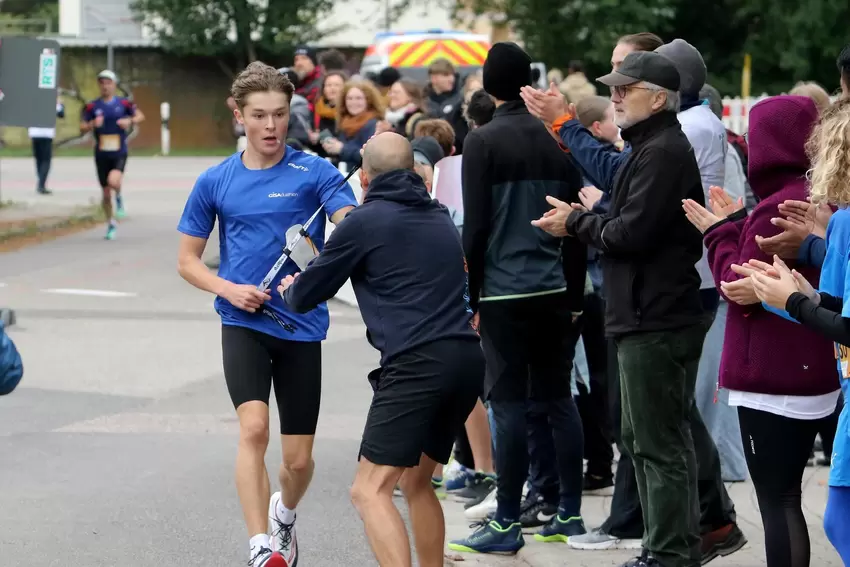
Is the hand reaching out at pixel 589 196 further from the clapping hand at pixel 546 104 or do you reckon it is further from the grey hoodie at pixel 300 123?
the grey hoodie at pixel 300 123

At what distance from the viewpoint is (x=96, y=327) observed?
1266cm

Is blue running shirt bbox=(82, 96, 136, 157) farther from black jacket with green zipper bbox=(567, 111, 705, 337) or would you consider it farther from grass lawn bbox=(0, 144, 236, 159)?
grass lawn bbox=(0, 144, 236, 159)

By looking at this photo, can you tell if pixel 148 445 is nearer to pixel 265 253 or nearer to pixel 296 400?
pixel 296 400

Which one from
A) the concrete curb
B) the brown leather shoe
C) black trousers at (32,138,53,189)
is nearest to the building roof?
black trousers at (32,138,53,189)

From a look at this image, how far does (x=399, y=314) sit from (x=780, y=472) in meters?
1.38

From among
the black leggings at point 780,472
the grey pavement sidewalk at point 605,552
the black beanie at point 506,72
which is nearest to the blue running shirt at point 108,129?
the grey pavement sidewalk at point 605,552

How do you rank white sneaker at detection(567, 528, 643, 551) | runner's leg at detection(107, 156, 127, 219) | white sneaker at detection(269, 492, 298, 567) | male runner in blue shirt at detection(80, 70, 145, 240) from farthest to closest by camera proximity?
1. male runner in blue shirt at detection(80, 70, 145, 240)
2. runner's leg at detection(107, 156, 127, 219)
3. white sneaker at detection(567, 528, 643, 551)
4. white sneaker at detection(269, 492, 298, 567)

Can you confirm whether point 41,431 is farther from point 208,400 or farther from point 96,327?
point 96,327

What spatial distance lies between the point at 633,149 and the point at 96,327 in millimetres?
8078

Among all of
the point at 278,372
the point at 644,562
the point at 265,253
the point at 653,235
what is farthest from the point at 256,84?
the point at 644,562

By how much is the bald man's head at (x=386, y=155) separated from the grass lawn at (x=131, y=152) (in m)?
37.4

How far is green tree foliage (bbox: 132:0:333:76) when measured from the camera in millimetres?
51562

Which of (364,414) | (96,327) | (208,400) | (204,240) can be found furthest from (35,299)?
(204,240)

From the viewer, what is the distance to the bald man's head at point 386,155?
5.08m
